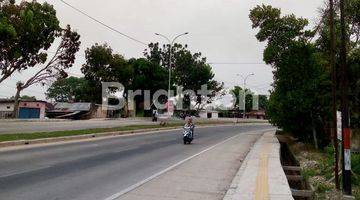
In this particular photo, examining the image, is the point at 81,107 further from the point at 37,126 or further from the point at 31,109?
the point at 37,126

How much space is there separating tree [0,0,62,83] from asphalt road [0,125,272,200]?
1948 centimetres

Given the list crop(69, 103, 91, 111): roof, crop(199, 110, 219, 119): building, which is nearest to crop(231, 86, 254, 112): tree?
crop(199, 110, 219, 119): building

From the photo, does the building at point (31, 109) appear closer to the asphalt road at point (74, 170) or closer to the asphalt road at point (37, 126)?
the asphalt road at point (37, 126)

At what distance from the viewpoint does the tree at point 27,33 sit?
126 ft

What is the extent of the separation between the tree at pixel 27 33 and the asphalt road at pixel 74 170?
19.5 m

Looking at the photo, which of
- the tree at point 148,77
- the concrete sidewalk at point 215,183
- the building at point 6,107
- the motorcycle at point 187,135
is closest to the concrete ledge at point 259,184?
the concrete sidewalk at point 215,183

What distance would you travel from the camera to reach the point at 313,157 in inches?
1059

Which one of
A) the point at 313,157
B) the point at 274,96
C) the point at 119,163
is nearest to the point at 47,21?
the point at 274,96

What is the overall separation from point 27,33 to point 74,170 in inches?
1130

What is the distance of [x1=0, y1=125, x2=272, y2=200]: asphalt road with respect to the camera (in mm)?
10273

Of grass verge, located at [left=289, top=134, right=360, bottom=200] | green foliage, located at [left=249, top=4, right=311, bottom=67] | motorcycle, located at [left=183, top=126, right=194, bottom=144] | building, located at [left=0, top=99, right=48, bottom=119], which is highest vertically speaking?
green foliage, located at [left=249, top=4, right=311, bottom=67]

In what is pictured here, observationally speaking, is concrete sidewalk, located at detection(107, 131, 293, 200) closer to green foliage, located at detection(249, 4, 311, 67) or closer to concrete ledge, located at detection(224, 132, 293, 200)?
concrete ledge, located at detection(224, 132, 293, 200)

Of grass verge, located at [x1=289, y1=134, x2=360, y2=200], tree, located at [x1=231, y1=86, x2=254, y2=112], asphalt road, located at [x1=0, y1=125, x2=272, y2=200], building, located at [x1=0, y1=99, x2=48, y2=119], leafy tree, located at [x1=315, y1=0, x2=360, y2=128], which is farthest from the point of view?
tree, located at [x1=231, y1=86, x2=254, y2=112]

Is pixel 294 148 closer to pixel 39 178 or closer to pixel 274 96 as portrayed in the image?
pixel 274 96
